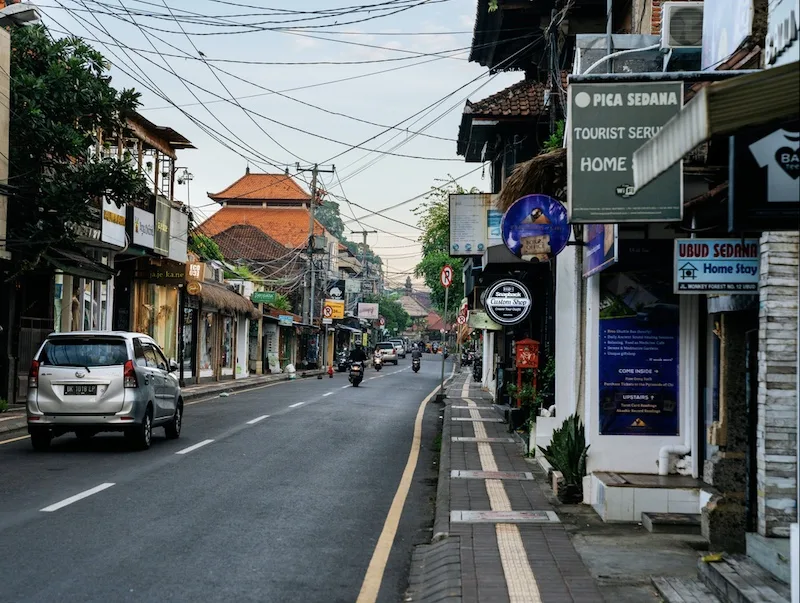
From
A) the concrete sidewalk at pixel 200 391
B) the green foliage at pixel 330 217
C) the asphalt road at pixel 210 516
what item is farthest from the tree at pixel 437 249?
the green foliage at pixel 330 217

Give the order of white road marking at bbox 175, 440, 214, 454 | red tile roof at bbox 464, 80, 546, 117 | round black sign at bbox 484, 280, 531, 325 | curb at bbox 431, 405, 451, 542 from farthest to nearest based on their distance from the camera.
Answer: red tile roof at bbox 464, 80, 546, 117 → round black sign at bbox 484, 280, 531, 325 → white road marking at bbox 175, 440, 214, 454 → curb at bbox 431, 405, 451, 542

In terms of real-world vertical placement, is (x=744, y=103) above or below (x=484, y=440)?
above

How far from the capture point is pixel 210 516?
34.1 ft

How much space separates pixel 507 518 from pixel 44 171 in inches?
706

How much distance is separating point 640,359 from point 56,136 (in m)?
15.1

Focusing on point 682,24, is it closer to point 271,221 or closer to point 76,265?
point 76,265

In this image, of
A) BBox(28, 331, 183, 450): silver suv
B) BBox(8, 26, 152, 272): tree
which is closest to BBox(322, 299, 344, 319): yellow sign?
BBox(8, 26, 152, 272): tree

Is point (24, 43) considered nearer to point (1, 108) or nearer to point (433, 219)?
point (1, 108)

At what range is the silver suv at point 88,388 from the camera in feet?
51.6

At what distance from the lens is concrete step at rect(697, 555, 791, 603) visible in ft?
20.6

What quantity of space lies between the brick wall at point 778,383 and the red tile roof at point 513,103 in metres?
17.2

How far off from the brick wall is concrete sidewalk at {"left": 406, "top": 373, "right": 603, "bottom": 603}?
1.35 meters

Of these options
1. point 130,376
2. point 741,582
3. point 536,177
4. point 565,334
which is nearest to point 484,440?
point 565,334

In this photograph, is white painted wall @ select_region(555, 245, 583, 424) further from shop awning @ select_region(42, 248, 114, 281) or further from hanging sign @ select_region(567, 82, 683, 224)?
shop awning @ select_region(42, 248, 114, 281)
